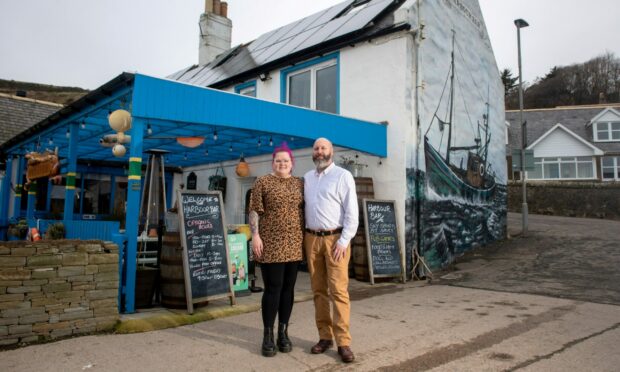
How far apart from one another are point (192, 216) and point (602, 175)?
31475 mm

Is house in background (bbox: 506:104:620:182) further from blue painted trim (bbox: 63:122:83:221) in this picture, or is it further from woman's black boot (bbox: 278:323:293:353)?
woman's black boot (bbox: 278:323:293:353)

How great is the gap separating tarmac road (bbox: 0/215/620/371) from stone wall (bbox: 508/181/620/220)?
15.9 metres

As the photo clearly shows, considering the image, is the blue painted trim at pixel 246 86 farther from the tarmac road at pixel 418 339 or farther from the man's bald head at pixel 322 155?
the man's bald head at pixel 322 155

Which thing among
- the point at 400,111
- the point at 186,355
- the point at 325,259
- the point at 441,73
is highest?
Answer: the point at 441,73

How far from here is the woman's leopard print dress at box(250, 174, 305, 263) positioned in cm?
374

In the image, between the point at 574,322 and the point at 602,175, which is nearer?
the point at 574,322

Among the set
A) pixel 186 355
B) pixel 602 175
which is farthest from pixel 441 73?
pixel 602 175

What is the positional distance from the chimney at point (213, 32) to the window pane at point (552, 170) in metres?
24.0

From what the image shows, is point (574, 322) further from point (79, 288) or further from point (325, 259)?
point (79, 288)

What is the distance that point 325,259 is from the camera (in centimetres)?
382

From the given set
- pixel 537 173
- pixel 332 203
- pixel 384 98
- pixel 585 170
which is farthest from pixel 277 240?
pixel 585 170

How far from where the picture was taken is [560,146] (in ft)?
97.6

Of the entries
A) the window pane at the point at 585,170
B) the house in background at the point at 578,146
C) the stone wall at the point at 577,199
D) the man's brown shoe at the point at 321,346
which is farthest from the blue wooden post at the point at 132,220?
the window pane at the point at 585,170

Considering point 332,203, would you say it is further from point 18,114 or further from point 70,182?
point 18,114
